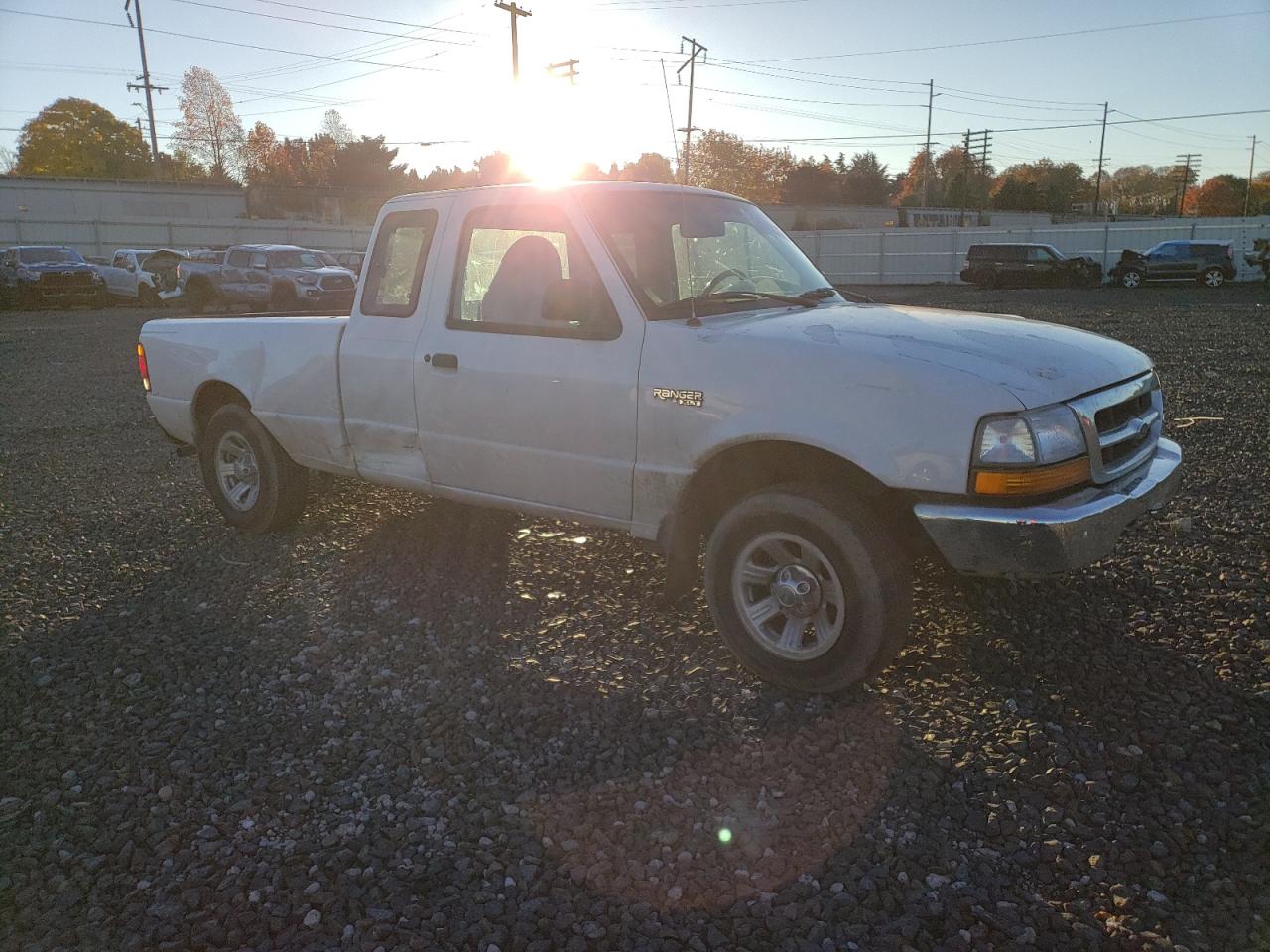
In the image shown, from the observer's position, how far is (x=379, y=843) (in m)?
2.74

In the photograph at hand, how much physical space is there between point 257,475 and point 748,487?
11.3 ft

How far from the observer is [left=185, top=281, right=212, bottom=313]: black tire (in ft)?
79.8

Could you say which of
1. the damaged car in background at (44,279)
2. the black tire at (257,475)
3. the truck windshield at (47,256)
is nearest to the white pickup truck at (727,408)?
the black tire at (257,475)

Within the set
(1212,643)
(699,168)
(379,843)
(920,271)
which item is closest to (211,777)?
(379,843)

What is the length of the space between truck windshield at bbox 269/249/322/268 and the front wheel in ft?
86.4

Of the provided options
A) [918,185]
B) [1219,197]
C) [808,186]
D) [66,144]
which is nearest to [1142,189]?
[1219,197]

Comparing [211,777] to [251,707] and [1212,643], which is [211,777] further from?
[1212,643]

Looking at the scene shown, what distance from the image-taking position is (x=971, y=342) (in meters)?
3.47

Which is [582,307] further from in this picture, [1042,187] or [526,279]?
[1042,187]

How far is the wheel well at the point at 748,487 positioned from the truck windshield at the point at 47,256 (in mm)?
29707

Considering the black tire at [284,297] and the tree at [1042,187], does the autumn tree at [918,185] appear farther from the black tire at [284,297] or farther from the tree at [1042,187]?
the black tire at [284,297]

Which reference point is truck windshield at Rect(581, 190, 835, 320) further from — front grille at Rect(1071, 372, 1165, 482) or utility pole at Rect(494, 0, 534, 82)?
utility pole at Rect(494, 0, 534, 82)

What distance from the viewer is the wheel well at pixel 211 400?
5684 mm

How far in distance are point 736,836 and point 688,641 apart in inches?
56.0
